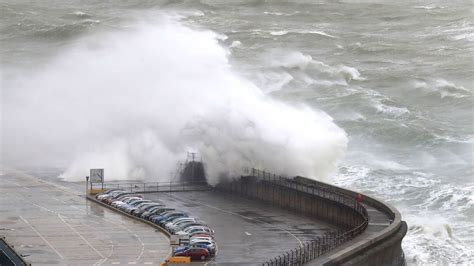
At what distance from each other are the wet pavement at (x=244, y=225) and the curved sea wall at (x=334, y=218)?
0.61 metres

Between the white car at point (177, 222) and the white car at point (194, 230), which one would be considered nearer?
the white car at point (194, 230)

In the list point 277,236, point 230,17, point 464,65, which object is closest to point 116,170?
point 277,236

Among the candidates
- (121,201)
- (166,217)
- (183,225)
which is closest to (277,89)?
(121,201)

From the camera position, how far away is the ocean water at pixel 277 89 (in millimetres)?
61562

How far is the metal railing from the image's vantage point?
4019cm

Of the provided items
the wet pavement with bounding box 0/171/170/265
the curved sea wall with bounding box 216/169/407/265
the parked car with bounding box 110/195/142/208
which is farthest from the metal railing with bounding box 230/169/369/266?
the parked car with bounding box 110/195/142/208

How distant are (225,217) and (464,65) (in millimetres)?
55902

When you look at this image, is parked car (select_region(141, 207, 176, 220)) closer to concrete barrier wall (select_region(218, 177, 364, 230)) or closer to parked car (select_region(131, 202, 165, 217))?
parked car (select_region(131, 202, 165, 217))

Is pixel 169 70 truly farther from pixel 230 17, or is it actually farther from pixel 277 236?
pixel 230 17

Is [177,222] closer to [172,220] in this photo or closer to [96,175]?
[172,220]

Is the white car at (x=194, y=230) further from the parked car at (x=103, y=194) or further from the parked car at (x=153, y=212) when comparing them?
→ the parked car at (x=103, y=194)

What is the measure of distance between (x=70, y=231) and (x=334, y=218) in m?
10.9

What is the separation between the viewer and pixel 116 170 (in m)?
64.4

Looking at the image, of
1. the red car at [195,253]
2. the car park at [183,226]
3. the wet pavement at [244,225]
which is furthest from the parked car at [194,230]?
the red car at [195,253]
